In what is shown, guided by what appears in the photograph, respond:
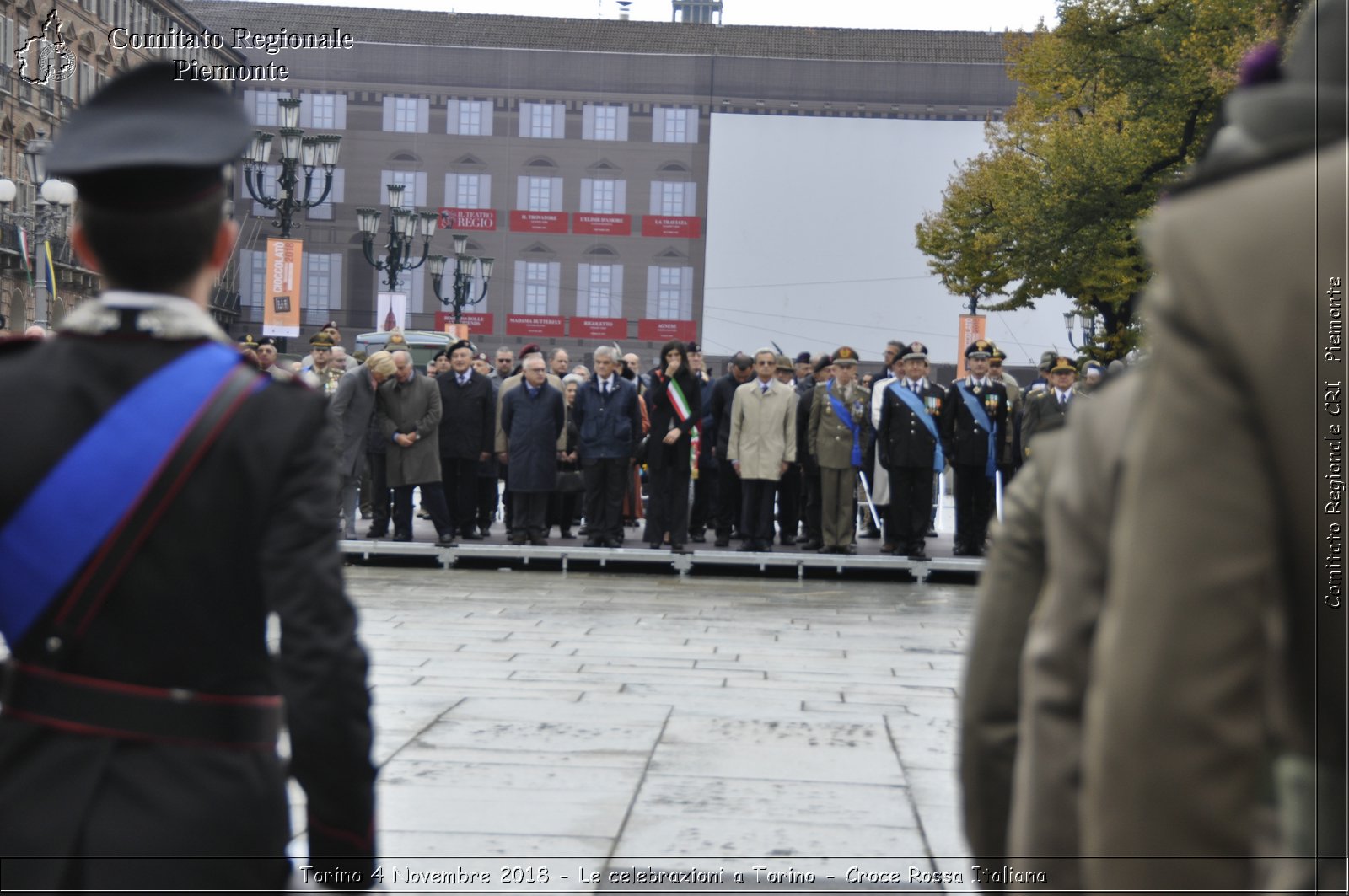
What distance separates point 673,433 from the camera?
15.4 meters

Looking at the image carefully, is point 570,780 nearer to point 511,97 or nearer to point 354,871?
point 354,871

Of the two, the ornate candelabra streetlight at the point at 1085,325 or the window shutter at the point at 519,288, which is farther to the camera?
the window shutter at the point at 519,288

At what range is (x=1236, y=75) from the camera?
2775 centimetres

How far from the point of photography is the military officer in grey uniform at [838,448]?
616 inches

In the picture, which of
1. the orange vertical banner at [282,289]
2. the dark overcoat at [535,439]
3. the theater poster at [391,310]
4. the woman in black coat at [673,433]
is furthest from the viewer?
the theater poster at [391,310]

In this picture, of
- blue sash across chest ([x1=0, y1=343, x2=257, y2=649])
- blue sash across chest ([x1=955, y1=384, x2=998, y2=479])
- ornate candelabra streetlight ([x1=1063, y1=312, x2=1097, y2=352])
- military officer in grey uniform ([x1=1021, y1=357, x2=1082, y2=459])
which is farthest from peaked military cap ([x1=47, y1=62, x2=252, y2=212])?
ornate candelabra streetlight ([x1=1063, y1=312, x2=1097, y2=352])

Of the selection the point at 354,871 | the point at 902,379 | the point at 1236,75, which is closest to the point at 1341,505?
the point at 354,871

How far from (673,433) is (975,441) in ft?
9.94

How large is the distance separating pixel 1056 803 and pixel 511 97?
61.3 meters

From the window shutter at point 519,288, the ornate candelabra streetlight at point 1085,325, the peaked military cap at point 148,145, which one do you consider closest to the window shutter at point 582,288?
the window shutter at point 519,288

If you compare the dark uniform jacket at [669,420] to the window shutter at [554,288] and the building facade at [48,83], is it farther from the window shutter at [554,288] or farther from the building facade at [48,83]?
the window shutter at [554,288]

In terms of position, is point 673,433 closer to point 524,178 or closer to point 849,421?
point 849,421

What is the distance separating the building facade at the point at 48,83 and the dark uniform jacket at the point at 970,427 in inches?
1487

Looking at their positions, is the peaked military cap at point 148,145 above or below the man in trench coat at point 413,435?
above
